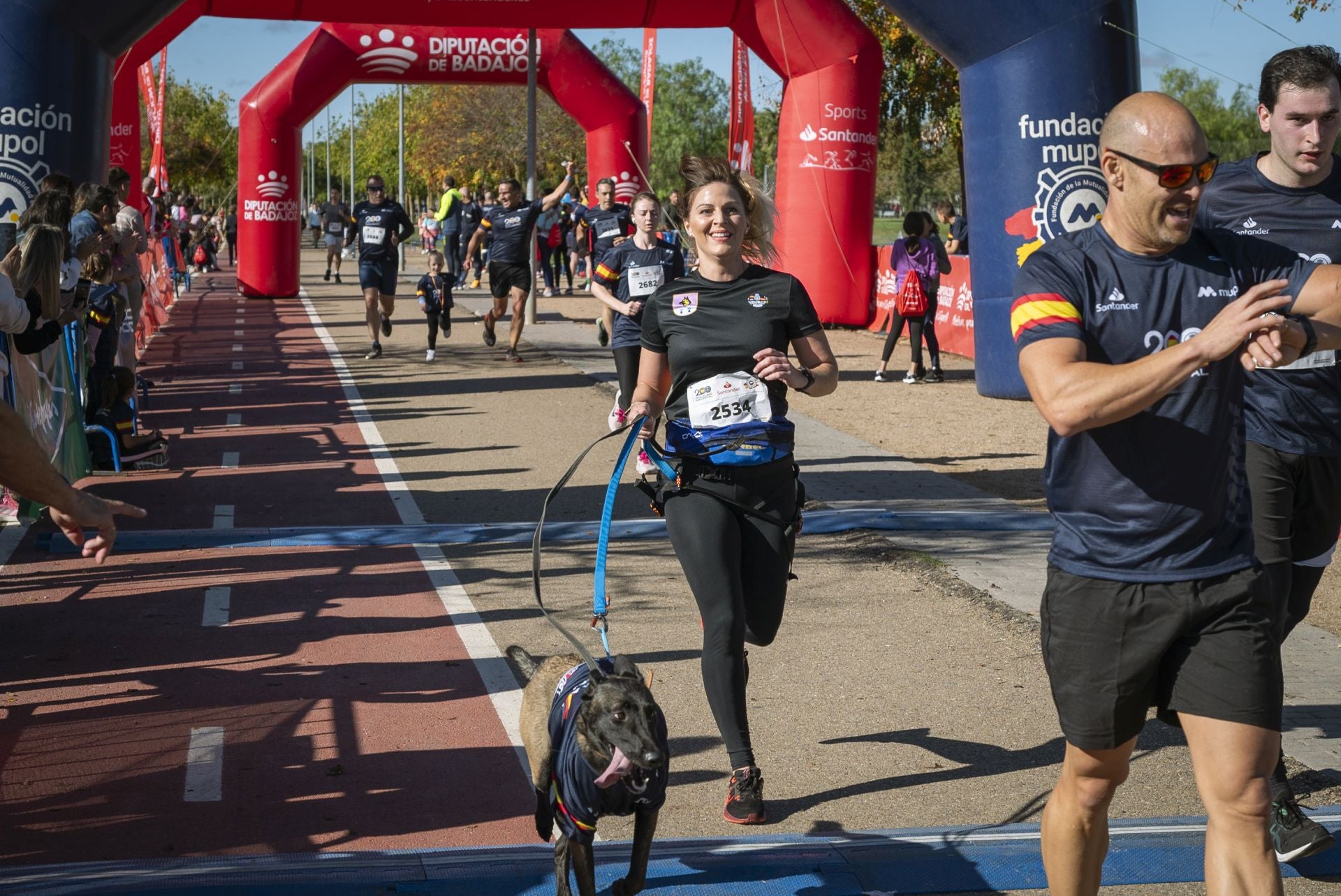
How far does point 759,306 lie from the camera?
4.80 m

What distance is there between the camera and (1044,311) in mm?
3164

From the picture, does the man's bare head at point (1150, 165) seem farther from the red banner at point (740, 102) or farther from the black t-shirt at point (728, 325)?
the red banner at point (740, 102)

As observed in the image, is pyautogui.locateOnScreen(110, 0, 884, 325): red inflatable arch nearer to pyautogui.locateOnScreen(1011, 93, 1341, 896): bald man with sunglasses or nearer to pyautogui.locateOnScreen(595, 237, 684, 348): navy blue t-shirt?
pyautogui.locateOnScreen(595, 237, 684, 348): navy blue t-shirt

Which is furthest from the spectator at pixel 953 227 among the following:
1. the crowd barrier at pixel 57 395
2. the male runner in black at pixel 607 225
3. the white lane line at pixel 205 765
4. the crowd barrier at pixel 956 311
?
the white lane line at pixel 205 765

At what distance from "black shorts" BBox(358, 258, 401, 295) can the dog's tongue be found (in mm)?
14777

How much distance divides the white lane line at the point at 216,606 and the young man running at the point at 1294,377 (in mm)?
4789

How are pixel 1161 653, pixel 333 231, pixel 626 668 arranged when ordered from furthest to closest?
pixel 333 231, pixel 626 668, pixel 1161 653

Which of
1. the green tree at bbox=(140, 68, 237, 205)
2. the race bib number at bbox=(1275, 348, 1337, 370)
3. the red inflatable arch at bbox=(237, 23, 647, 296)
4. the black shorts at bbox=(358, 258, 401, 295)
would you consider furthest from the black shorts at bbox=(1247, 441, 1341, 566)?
the green tree at bbox=(140, 68, 237, 205)

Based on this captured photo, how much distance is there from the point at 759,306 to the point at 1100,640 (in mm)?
1906

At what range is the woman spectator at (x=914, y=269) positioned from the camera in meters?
16.3

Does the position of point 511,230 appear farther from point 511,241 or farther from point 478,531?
point 478,531

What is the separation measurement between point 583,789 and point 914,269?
44.0 feet

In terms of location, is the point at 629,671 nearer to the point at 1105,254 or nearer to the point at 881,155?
the point at 1105,254

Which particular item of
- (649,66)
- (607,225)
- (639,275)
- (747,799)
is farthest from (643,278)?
(649,66)
